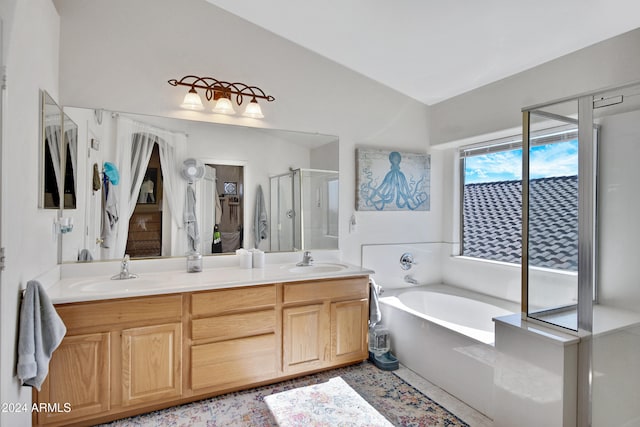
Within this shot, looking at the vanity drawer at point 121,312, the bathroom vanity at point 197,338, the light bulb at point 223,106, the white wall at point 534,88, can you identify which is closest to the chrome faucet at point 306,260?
the bathroom vanity at point 197,338

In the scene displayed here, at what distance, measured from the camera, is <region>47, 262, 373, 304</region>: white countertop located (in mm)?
2000

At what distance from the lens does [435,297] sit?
348cm

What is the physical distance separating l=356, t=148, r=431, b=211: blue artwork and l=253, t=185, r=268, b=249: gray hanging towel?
3.01 feet

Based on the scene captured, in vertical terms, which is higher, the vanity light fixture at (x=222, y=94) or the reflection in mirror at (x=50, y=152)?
the vanity light fixture at (x=222, y=94)

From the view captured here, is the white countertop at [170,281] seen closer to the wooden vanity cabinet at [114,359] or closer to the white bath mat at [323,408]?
the wooden vanity cabinet at [114,359]

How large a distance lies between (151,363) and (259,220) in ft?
4.15

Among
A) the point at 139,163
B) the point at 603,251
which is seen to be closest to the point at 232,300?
the point at 139,163

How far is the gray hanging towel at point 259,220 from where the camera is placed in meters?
2.90

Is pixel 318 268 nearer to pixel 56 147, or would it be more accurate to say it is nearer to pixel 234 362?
pixel 234 362

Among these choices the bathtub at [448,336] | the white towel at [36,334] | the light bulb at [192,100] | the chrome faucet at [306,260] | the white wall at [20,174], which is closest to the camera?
the white wall at [20,174]

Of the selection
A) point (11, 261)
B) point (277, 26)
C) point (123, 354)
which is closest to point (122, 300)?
point (123, 354)

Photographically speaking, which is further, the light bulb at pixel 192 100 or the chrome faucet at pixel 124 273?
the light bulb at pixel 192 100

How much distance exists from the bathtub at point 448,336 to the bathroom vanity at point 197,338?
13.7 inches

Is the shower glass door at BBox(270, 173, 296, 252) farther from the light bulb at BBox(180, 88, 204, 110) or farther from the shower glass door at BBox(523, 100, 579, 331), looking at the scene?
the shower glass door at BBox(523, 100, 579, 331)
